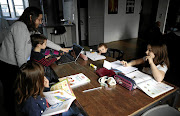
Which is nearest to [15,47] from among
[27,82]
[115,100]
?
[27,82]

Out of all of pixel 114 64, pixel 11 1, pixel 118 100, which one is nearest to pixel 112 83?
pixel 118 100

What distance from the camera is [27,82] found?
986 millimetres

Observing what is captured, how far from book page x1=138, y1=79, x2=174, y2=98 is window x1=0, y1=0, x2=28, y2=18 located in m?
7.74

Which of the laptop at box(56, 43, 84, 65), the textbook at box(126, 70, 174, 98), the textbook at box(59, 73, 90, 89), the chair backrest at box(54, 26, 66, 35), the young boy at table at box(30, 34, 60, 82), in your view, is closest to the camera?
the textbook at box(126, 70, 174, 98)

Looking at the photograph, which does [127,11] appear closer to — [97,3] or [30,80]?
[97,3]

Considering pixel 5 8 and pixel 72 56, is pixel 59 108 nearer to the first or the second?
pixel 72 56

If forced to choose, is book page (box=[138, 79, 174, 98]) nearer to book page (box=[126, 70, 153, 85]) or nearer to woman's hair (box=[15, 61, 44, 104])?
book page (box=[126, 70, 153, 85])

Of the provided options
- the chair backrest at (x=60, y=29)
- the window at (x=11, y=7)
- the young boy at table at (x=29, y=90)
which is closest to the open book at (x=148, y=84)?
the young boy at table at (x=29, y=90)

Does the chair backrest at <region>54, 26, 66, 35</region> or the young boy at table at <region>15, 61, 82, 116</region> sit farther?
the chair backrest at <region>54, 26, 66, 35</region>

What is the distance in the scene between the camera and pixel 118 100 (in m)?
1.04

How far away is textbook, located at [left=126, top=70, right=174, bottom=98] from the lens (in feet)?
3.69

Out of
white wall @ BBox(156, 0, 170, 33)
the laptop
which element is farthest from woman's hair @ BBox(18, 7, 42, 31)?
white wall @ BBox(156, 0, 170, 33)

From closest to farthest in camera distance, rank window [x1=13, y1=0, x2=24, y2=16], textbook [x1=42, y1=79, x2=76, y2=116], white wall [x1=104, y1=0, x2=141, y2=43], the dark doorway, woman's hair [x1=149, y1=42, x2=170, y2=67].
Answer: textbook [x1=42, y1=79, x2=76, y2=116] < woman's hair [x1=149, y1=42, x2=170, y2=67] < white wall [x1=104, y1=0, x2=141, y2=43] < the dark doorway < window [x1=13, y1=0, x2=24, y2=16]

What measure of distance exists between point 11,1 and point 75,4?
459 centimetres
